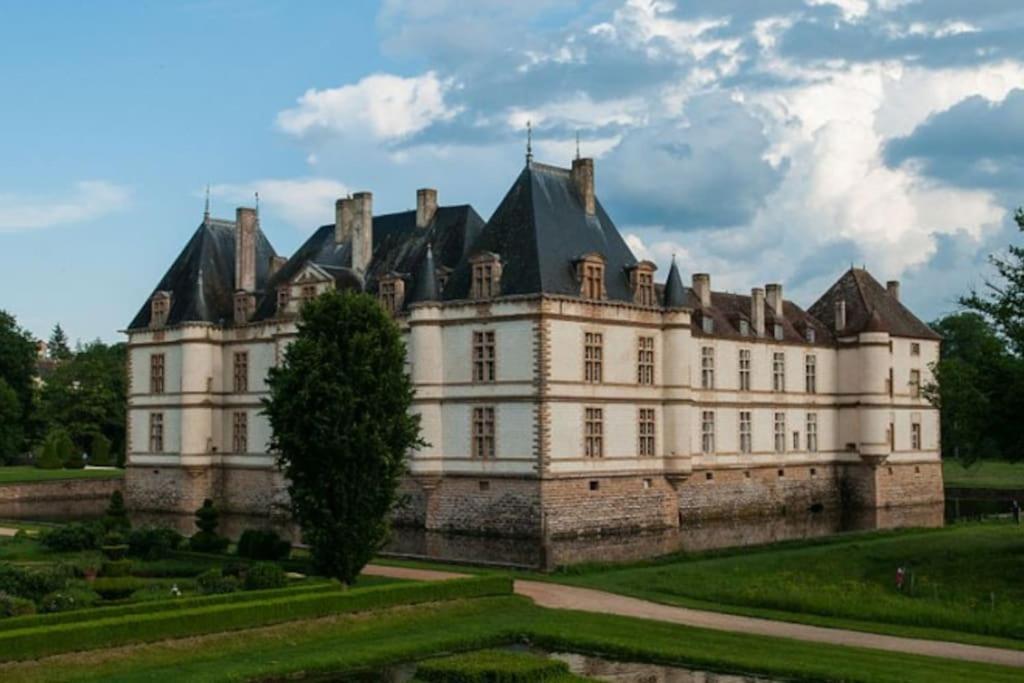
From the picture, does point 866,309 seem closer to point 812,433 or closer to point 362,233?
point 812,433

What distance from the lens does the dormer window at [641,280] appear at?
42406mm

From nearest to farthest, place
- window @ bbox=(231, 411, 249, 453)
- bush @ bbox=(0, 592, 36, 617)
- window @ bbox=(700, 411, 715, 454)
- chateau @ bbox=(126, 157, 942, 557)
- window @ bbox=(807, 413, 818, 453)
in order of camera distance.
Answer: bush @ bbox=(0, 592, 36, 617), chateau @ bbox=(126, 157, 942, 557), window @ bbox=(700, 411, 715, 454), window @ bbox=(231, 411, 249, 453), window @ bbox=(807, 413, 818, 453)

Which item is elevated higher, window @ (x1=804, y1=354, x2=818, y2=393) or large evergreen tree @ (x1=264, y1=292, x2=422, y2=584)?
window @ (x1=804, y1=354, x2=818, y2=393)

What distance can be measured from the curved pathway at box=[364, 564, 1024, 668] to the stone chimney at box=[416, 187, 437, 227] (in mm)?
20596

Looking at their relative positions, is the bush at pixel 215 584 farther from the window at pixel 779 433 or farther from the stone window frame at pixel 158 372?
the window at pixel 779 433

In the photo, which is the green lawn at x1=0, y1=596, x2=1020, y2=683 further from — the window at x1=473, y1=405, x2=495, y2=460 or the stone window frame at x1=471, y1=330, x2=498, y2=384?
the stone window frame at x1=471, y1=330, x2=498, y2=384

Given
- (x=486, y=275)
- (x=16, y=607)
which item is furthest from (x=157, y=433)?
(x=16, y=607)

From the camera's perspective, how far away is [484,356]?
40812 mm

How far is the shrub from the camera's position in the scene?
25078mm

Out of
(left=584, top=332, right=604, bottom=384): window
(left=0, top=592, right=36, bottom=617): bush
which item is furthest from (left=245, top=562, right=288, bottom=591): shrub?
(left=584, top=332, right=604, bottom=384): window

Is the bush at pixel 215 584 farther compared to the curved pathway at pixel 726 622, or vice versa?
the bush at pixel 215 584

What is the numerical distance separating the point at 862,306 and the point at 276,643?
39.6m

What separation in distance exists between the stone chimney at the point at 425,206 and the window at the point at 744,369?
13.5m

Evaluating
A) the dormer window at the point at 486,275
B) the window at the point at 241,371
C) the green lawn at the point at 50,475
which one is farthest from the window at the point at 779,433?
the green lawn at the point at 50,475
